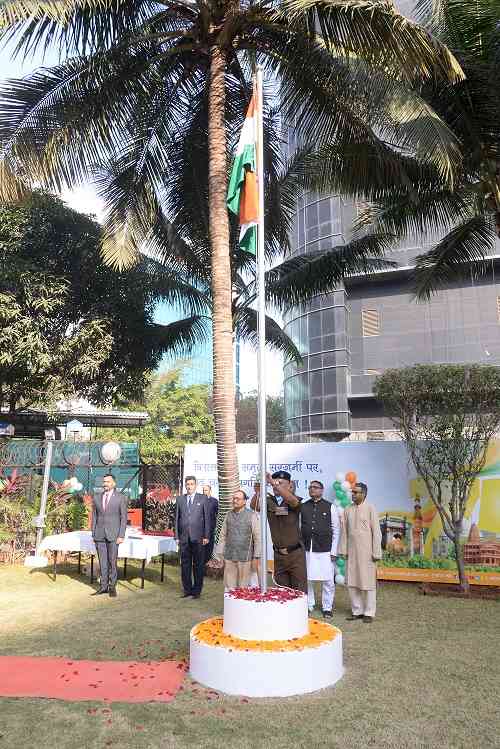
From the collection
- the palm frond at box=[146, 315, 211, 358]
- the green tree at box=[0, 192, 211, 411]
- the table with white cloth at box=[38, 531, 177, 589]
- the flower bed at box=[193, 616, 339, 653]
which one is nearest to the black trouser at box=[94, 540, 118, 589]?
the table with white cloth at box=[38, 531, 177, 589]

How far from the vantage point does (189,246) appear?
1520cm

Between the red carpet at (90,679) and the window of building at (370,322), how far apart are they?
28784 mm

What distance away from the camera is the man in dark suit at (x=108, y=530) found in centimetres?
926

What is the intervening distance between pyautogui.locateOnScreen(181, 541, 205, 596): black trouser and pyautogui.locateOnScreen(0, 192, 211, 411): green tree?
7.28m

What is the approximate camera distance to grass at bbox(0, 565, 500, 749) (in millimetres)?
4203

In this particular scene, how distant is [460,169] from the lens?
10.5 meters

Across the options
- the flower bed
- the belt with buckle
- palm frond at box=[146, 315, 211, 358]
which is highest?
palm frond at box=[146, 315, 211, 358]

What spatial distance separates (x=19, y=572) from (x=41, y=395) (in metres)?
6.39

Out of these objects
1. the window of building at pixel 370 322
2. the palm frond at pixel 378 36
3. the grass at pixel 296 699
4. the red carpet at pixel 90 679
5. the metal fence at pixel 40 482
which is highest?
the window of building at pixel 370 322

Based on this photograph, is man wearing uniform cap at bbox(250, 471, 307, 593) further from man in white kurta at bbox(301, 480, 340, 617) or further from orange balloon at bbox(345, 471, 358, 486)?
orange balloon at bbox(345, 471, 358, 486)

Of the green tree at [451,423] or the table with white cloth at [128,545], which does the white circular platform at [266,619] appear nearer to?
the table with white cloth at [128,545]

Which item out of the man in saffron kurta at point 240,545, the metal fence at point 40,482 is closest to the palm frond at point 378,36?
the man in saffron kurta at point 240,545

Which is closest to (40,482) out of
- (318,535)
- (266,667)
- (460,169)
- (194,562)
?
(194,562)

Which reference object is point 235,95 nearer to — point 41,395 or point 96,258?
point 96,258
